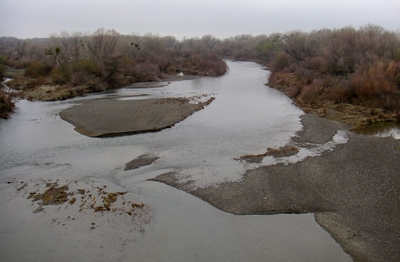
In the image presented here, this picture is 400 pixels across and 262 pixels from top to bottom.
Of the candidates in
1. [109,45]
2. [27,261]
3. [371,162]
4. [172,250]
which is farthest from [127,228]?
[109,45]

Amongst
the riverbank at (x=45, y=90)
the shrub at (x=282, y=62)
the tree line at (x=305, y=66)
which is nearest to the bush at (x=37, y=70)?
the tree line at (x=305, y=66)

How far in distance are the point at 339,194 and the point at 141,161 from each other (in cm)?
991

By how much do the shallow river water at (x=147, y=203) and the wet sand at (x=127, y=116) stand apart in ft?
3.21

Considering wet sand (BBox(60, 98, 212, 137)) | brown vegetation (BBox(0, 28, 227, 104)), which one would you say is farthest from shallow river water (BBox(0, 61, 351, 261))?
brown vegetation (BBox(0, 28, 227, 104))

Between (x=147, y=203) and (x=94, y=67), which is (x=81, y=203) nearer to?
(x=147, y=203)

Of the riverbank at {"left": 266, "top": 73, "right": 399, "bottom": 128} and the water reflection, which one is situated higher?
the riverbank at {"left": 266, "top": 73, "right": 399, "bottom": 128}

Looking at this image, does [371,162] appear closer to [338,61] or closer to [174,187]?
[174,187]

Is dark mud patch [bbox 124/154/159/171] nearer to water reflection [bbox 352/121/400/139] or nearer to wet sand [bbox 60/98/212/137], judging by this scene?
wet sand [bbox 60/98/212/137]

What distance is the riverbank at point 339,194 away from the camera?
10516 millimetres

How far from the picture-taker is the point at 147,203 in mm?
12969

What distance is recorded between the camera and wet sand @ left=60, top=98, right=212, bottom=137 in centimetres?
2290

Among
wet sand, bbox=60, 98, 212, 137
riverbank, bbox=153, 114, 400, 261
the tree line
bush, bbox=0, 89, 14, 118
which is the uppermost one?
the tree line

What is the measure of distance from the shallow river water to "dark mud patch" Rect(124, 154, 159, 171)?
1.20ft

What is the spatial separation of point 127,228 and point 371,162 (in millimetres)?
12379
